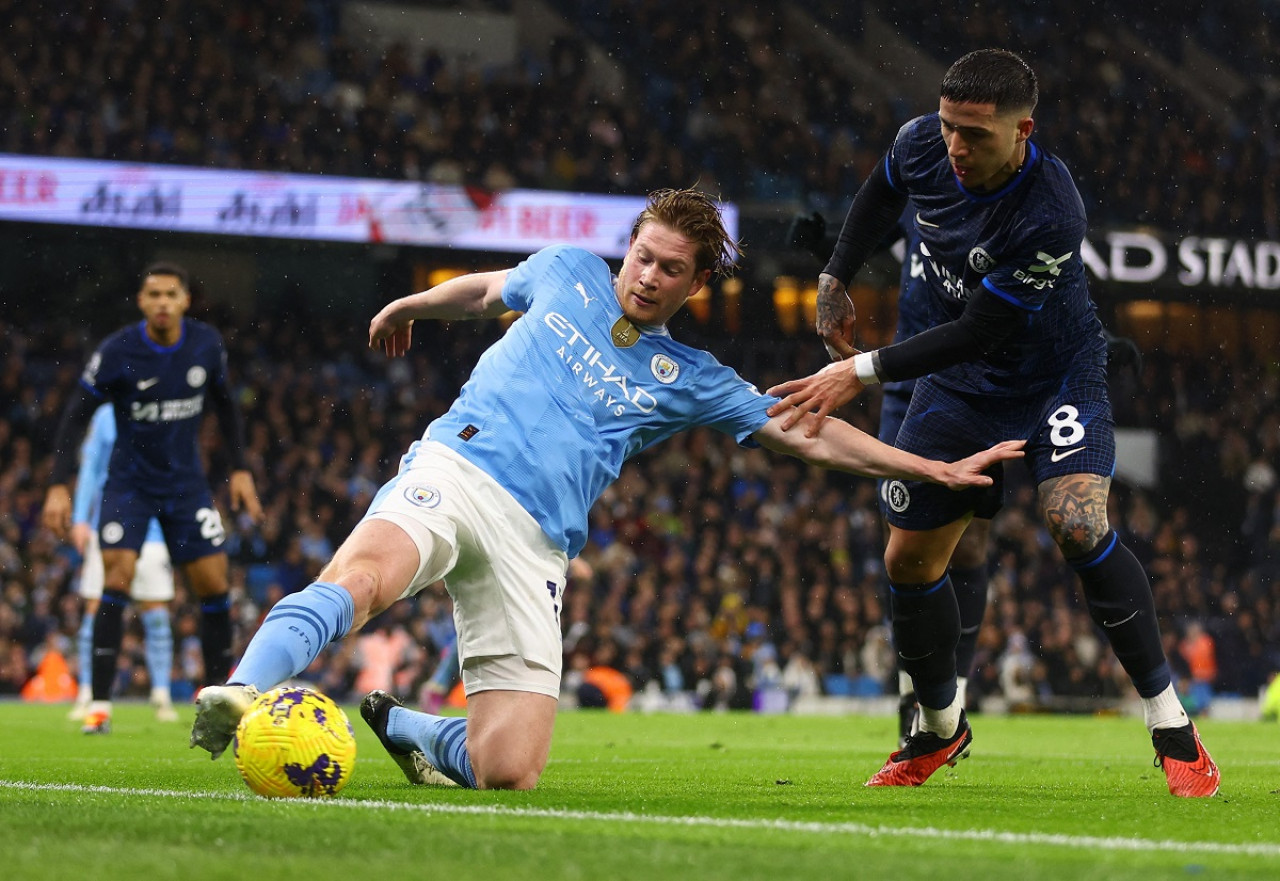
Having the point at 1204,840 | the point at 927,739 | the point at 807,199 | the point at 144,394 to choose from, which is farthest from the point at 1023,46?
the point at 1204,840

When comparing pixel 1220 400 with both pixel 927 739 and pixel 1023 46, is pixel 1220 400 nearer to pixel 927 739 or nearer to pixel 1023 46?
pixel 1023 46

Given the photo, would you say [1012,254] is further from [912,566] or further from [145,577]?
[145,577]

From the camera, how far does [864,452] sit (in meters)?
4.66

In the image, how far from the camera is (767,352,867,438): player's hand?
4.67 meters

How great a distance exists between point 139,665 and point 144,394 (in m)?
8.72

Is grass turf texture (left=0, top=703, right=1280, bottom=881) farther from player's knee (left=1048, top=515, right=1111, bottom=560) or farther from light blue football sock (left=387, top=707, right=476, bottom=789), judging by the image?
player's knee (left=1048, top=515, right=1111, bottom=560)

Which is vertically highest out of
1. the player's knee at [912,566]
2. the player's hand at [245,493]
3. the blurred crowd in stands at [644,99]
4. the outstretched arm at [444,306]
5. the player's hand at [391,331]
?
the blurred crowd in stands at [644,99]

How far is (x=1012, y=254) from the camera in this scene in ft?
15.7

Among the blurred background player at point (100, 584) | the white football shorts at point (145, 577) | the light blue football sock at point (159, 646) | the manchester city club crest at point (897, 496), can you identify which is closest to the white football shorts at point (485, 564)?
the manchester city club crest at point (897, 496)

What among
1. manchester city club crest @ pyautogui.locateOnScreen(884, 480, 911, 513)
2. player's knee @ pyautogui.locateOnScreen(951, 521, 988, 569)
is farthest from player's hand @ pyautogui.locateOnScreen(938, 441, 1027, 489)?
player's knee @ pyautogui.locateOnScreen(951, 521, 988, 569)

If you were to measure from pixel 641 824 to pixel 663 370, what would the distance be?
5.36ft

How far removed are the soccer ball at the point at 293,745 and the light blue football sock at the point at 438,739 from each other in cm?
75

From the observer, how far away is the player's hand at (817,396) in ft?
15.3

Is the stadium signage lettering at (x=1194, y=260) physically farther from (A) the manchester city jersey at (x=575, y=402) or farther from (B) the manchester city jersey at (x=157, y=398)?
(A) the manchester city jersey at (x=575, y=402)
